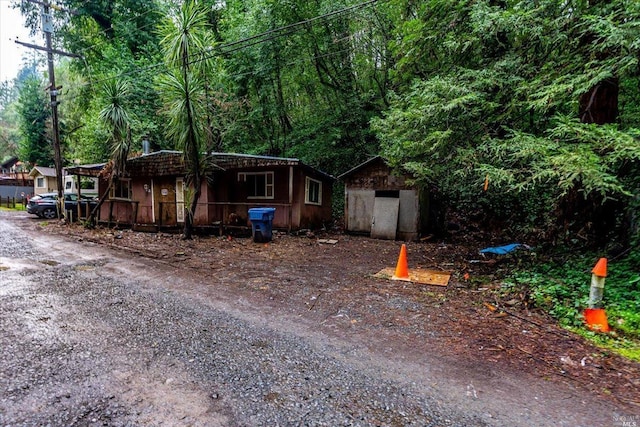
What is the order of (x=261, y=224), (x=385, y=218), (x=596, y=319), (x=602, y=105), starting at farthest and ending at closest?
(x=385, y=218)
(x=261, y=224)
(x=602, y=105)
(x=596, y=319)

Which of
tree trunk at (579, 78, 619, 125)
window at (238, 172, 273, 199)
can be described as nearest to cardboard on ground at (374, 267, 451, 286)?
tree trunk at (579, 78, 619, 125)

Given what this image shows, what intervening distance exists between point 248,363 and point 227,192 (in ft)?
34.1

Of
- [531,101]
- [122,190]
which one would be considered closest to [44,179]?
[122,190]

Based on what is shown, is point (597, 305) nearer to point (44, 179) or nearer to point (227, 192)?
point (227, 192)

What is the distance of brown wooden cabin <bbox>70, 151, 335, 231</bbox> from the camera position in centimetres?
1137

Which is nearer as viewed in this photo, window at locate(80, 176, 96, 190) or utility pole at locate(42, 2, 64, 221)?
utility pole at locate(42, 2, 64, 221)

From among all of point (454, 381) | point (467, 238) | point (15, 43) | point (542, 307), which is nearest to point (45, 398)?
point (454, 381)

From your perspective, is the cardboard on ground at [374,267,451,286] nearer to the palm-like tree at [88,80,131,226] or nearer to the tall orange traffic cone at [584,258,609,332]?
the tall orange traffic cone at [584,258,609,332]

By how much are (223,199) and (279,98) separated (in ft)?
24.2

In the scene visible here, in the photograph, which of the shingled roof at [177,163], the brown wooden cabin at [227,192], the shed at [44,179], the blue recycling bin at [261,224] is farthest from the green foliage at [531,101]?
the shed at [44,179]

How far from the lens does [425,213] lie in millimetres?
11562

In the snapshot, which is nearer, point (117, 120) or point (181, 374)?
point (181, 374)

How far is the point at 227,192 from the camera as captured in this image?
1246 cm

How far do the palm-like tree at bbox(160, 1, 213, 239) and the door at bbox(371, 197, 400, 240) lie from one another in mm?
6156
